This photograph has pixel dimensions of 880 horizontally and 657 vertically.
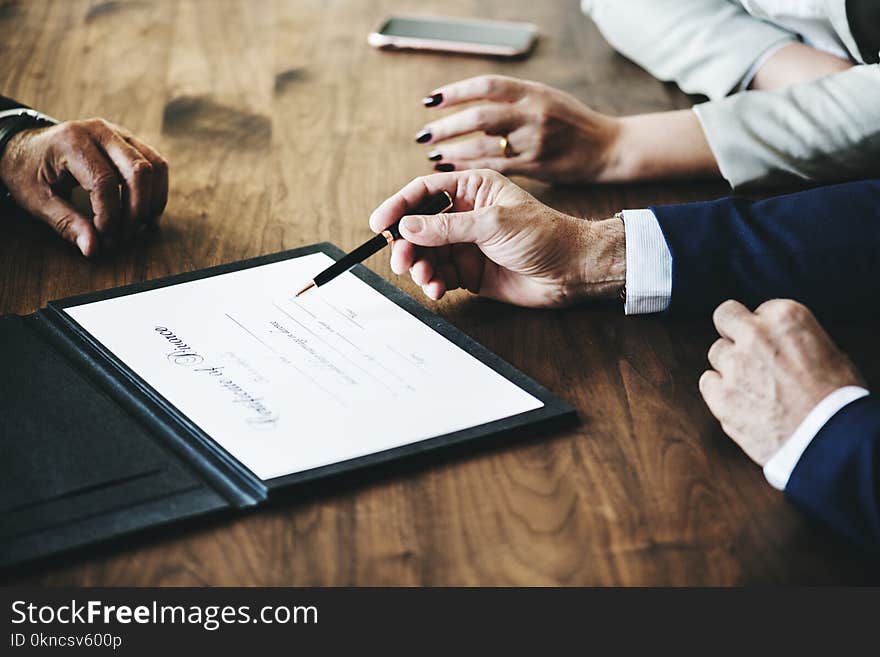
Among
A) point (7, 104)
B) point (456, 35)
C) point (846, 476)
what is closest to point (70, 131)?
point (7, 104)

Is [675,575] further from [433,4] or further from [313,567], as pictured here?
[433,4]

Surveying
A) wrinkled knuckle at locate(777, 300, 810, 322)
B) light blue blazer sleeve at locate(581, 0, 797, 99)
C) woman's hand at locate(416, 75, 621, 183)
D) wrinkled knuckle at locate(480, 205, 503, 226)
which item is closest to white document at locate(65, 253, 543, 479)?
wrinkled knuckle at locate(480, 205, 503, 226)

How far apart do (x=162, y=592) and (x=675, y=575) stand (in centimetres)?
34

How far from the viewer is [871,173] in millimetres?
1271

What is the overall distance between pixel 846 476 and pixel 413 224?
450mm

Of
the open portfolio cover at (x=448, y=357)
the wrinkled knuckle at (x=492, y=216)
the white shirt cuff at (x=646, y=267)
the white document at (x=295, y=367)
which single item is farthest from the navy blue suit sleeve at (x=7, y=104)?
the white shirt cuff at (x=646, y=267)

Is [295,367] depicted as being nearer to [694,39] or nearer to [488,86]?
[488,86]

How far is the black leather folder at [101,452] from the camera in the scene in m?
0.69

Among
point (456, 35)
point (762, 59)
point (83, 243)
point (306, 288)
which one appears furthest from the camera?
point (456, 35)

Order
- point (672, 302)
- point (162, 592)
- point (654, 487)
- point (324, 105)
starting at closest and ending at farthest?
point (162, 592) < point (654, 487) < point (672, 302) < point (324, 105)

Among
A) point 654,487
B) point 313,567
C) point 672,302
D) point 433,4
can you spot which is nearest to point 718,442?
point 654,487

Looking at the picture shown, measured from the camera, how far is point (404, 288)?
103 centimetres

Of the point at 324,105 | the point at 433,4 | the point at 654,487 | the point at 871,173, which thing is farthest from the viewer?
the point at 433,4

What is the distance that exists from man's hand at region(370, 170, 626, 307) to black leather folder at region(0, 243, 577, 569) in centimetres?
13
